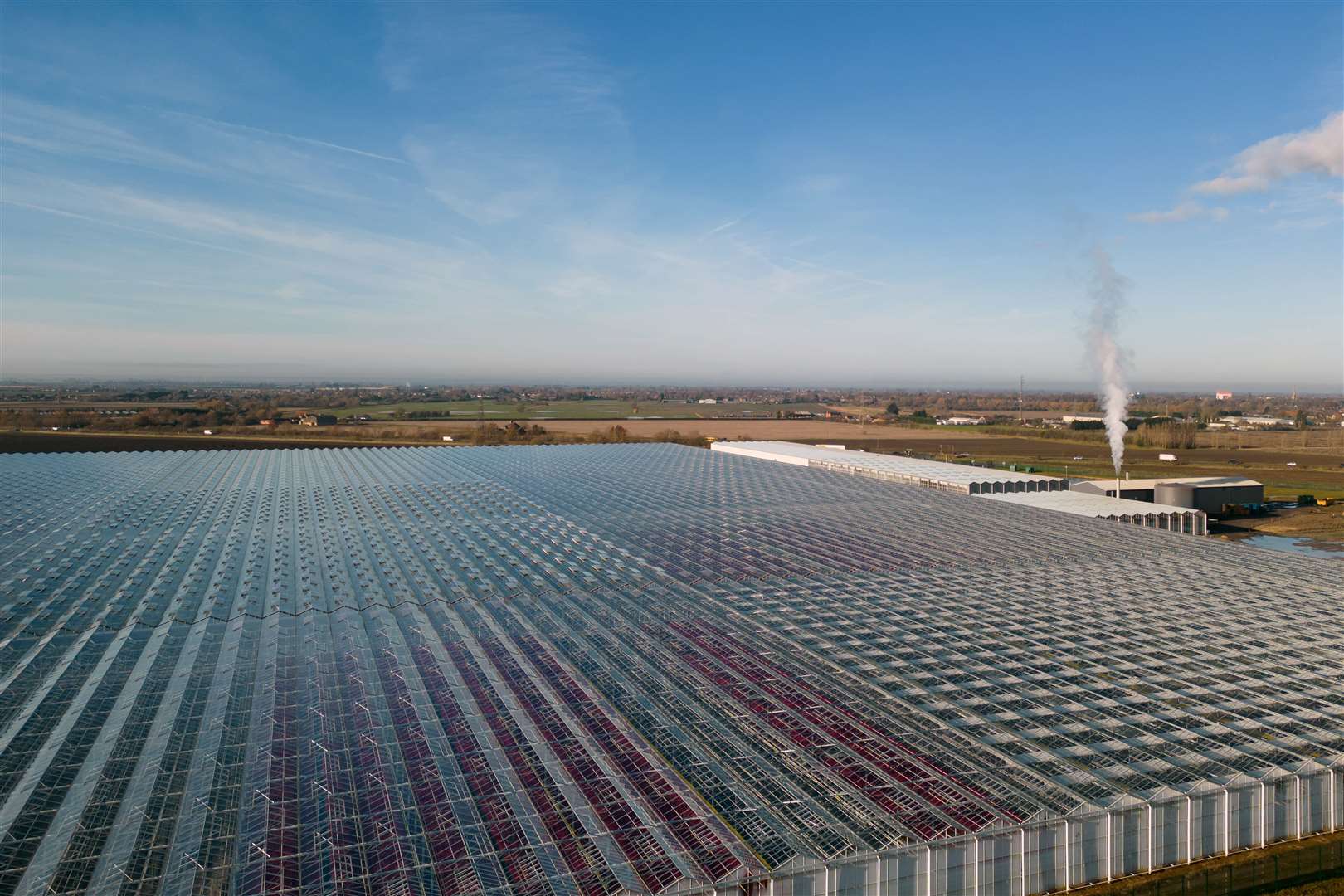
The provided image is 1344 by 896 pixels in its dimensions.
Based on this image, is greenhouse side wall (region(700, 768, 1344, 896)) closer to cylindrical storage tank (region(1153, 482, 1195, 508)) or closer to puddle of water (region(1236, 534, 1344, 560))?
puddle of water (region(1236, 534, 1344, 560))

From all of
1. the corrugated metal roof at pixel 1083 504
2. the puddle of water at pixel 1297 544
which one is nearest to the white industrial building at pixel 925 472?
the corrugated metal roof at pixel 1083 504

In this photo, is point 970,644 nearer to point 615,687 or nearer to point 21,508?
point 615,687

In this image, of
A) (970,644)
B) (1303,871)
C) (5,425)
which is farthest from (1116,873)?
(5,425)

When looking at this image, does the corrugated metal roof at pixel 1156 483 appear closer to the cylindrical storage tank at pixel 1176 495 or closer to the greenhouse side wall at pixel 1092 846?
the cylindrical storage tank at pixel 1176 495

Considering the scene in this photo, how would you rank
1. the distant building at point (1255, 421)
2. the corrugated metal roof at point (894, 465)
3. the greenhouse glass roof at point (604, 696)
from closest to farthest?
the greenhouse glass roof at point (604, 696) < the corrugated metal roof at point (894, 465) < the distant building at point (1255, 421)

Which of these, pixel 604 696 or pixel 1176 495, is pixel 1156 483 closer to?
pixel 1176 495

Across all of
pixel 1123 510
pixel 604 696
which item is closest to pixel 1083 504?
pixel 1123 510
